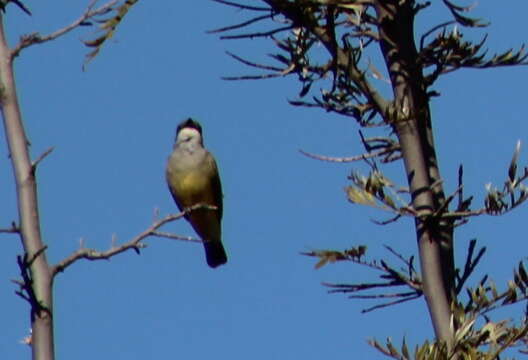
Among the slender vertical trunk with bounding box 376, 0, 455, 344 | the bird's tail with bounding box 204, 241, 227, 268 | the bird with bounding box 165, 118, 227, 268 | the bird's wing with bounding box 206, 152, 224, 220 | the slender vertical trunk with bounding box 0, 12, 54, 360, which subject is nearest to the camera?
the slender vertical trunk with bounding box 0, 12, 54, 360

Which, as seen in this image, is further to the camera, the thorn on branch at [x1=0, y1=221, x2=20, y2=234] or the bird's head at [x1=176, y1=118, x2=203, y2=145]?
the bird's head at [x1=176, y1=118, x2=203, y2=145]

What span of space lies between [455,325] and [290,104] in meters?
1.14

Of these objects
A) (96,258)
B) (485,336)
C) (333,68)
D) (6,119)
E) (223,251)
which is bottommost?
(485,336)

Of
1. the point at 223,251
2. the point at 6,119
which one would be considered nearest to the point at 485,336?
the point at 6,119

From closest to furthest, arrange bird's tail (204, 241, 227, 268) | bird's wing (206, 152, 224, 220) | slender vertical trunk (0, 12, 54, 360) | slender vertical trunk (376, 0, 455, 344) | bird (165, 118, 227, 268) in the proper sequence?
slender vertical trunk (0, 12, 54, 360) → slender vertical trunk (376, 0, 455, 344) → bird (165, 118, 227, 268) → bird's wing (206, 152, 224, 220) → bird's tail (204, 241, 227, 268)

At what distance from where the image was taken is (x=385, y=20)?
13.4 feet

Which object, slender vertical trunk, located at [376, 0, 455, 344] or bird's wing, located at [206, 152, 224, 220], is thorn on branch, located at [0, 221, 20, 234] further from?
bird's wing, located at [206, 152, 224, 220]

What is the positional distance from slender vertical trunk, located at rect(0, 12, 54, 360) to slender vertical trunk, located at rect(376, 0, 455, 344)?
1166 millimetres

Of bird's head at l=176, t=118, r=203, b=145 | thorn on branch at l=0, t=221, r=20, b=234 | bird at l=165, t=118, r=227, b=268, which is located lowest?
thorn on branch at l=0, t=221, r=20, b=234

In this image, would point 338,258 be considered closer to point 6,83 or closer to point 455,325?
point 455,325

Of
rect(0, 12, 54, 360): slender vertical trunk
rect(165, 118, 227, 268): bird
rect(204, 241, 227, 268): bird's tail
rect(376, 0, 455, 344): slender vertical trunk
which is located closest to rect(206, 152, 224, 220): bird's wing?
rect(165, 118, 227, 268): bird

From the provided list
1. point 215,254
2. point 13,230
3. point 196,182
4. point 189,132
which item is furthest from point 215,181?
point 13,230

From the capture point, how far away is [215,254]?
9.87 m

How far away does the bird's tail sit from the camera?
9789 mm
